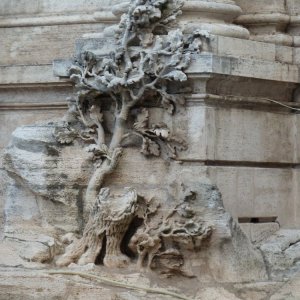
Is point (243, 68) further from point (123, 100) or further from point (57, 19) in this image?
point (57, 19)

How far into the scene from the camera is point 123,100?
15797mm

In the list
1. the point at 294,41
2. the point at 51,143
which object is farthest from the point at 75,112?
the point at 294,41

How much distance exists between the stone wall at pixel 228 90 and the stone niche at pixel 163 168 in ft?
0.06

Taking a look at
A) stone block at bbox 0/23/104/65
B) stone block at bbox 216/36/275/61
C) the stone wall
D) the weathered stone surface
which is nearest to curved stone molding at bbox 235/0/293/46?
the stone wall

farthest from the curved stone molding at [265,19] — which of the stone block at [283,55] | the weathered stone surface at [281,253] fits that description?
the weathered stone surface at [281,253]

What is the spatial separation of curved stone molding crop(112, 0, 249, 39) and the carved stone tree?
0.21 meters

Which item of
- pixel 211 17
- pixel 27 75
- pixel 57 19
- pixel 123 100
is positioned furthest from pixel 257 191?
pixel 57 19

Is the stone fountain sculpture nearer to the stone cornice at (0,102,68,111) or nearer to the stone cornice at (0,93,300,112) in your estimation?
the stone cornice at (0,93,300,112)

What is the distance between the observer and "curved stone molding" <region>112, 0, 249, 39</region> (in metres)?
16.1

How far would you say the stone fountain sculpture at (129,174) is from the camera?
1512 cm

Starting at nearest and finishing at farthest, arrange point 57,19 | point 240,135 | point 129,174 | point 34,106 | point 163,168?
point 163,168
point 129,174
point 240,135
point 34,106
point 57,19

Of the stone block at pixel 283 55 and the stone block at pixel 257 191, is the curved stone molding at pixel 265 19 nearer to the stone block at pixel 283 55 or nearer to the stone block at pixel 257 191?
the stone block at pixel 283 55

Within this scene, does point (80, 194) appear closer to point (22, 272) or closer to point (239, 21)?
point (22, 272)

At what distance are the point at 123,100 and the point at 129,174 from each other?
2.37 feet
